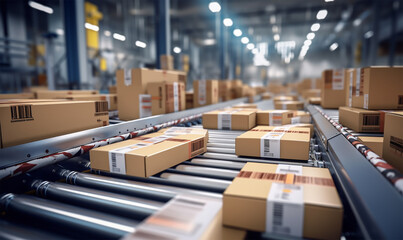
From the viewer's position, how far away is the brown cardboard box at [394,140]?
49.4 inches

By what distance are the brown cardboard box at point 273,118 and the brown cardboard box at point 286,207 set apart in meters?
1.54

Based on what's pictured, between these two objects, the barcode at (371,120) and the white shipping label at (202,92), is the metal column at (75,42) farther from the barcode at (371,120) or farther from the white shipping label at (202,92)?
the barcode at (371,120)

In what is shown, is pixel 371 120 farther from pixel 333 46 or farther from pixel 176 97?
pixel 333 46

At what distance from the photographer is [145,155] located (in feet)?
4.17

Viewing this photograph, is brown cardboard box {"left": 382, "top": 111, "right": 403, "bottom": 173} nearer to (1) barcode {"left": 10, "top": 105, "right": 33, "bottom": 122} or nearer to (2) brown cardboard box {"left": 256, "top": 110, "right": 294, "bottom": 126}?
(2) brown cardboard box {"left": 256, "top": 110, "right": 294, "bottom": 126}

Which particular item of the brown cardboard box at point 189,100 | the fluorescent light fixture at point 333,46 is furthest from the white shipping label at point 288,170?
the fluorescent light fixture at point 333,46

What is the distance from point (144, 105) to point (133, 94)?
184mm

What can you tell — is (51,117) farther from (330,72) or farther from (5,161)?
(330,72)

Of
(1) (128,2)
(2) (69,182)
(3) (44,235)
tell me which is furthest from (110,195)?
(1) (128,2)

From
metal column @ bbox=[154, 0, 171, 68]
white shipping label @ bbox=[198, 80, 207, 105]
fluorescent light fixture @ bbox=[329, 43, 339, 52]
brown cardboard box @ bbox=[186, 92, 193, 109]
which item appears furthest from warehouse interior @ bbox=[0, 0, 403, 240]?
fluorescent light fixture @ bbox=[329, 43, 339, 52]

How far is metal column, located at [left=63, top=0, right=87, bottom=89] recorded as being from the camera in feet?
14.6

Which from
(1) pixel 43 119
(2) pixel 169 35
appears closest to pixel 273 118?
(1) pixel 43 119

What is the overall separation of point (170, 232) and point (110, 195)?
57 centimetres

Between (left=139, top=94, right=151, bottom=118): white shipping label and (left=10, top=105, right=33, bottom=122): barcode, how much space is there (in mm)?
1371
